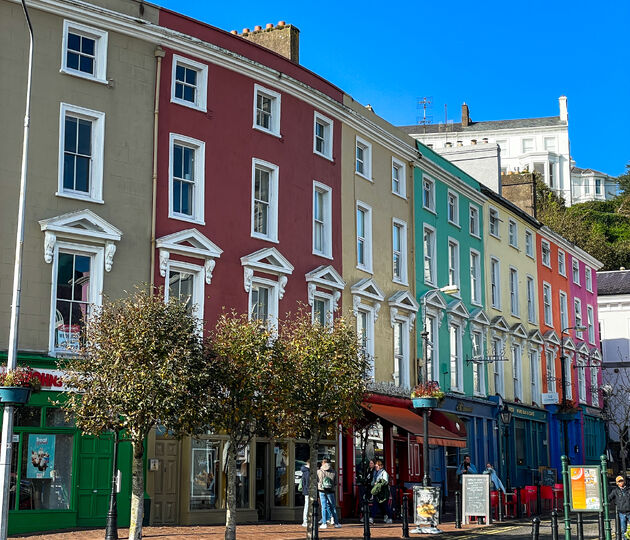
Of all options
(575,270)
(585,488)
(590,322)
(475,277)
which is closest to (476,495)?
(585,488)

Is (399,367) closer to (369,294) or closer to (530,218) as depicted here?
(369,294)

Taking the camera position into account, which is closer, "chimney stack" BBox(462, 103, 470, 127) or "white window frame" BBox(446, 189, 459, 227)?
"white window frame" BBox(446, 189, 459, 227)

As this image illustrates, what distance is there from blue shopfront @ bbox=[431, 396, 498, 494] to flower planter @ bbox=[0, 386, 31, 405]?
68.7ft

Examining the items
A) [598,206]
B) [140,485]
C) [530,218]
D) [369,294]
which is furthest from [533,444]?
[598,206]

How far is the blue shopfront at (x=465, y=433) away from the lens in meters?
36.7

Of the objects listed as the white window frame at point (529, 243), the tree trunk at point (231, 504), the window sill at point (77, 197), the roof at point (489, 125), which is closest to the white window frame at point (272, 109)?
the window sill at point (77, 197)

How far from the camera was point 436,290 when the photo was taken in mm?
37156

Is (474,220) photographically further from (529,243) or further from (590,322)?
(590,322)

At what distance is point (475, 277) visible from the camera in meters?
42.1

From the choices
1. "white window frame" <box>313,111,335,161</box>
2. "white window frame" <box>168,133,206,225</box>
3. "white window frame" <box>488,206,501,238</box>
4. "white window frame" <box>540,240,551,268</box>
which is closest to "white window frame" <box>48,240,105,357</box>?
"white window frame" <box>168,133,206,225</box>

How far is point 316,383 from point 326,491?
4.21m

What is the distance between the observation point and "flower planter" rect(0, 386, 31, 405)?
17531 mm

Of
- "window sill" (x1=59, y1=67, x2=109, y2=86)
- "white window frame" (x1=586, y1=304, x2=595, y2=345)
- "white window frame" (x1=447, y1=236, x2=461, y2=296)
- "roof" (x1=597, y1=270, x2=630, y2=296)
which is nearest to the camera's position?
"window sill" (x1=59, y1=67, x2=109, y2=86)

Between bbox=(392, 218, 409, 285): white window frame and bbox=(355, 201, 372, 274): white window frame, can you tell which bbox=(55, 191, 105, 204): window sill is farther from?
bbox=(392, 218, 409, 285): white window frame
